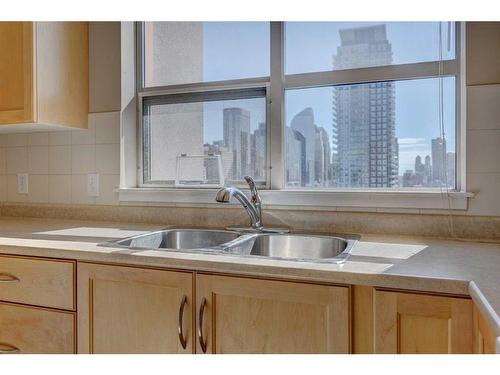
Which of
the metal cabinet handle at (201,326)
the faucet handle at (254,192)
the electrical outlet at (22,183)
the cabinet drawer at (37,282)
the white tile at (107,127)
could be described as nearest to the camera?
the metal cabinet handle at (201,326)

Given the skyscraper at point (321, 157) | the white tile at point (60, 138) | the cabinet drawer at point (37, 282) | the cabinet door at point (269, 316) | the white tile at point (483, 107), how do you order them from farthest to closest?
the white tile at point (60, 138) < the skyscraper at point (321, 157) < the white tile at point (483, 107) < the cabinet drawer at point (37, 282) < the cabinet door at point (269, 316)

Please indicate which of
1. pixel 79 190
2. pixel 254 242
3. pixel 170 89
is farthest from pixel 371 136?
pixel 79 190

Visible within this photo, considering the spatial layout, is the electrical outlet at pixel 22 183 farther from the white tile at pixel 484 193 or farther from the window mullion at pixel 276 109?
the white tile at pixel 484 193

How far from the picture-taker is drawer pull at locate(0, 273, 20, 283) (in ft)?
4.48

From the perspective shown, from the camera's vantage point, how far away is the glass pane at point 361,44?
1.59m

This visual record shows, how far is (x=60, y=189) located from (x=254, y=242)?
1.24 m

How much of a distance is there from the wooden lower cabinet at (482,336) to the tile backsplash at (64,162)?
1688mm

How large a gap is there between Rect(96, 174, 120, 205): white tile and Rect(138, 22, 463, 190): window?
0.15 m

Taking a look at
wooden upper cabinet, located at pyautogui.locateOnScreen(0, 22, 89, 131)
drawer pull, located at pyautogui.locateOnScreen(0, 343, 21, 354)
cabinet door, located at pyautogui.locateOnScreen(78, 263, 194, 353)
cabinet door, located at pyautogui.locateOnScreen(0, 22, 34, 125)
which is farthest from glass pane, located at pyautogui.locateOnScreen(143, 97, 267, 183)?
drawer pull, located at pyautogui.locateOnScreen(0, 343, 21, 354)

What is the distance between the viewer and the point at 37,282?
133cm

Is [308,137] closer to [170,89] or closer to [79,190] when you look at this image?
[170,89]

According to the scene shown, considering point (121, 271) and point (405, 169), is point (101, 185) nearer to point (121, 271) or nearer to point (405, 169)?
point (121, 271)

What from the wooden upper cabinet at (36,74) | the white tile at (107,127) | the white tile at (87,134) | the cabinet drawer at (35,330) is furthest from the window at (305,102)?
the cabinet drawer at (35,330)

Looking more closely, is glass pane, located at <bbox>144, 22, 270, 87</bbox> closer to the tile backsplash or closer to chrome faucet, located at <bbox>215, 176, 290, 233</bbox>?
the tile backsplash
